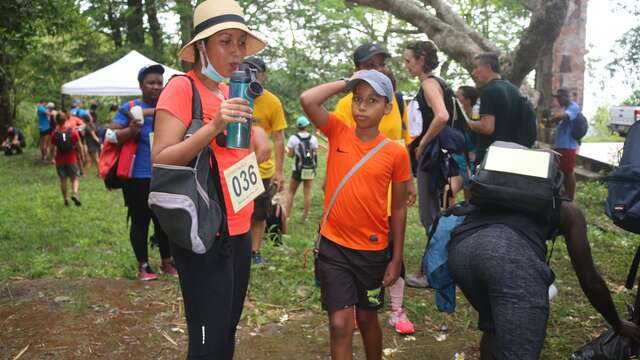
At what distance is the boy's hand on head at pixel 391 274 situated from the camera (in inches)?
124

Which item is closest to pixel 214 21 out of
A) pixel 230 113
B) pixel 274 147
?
pixel 230 113

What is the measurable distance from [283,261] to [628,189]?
378 cm

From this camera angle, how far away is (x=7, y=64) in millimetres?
18953

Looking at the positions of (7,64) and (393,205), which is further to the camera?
(7,64)

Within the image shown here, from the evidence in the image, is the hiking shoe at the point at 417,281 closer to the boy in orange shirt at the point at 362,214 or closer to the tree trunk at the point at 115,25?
the boy in orange shirt at the point at 362,214

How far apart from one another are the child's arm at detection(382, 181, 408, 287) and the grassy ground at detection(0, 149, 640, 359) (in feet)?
3.51

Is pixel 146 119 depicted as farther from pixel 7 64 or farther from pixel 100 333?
pixel 7 64

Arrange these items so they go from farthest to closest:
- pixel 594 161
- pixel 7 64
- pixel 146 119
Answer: pixel 7 64, pixel 594 161, pixel 146 119

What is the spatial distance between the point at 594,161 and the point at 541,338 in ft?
37.8

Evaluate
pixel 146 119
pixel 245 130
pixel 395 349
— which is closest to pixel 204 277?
pixel 245 130

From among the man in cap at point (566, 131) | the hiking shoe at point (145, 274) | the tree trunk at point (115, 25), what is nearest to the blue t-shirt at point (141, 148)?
the hiking shoe at point (145, 274)

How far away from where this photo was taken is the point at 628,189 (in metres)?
2.78

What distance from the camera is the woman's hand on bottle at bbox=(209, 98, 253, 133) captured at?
7.17 ft

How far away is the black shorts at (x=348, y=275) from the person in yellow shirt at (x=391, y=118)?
2.27 feet
